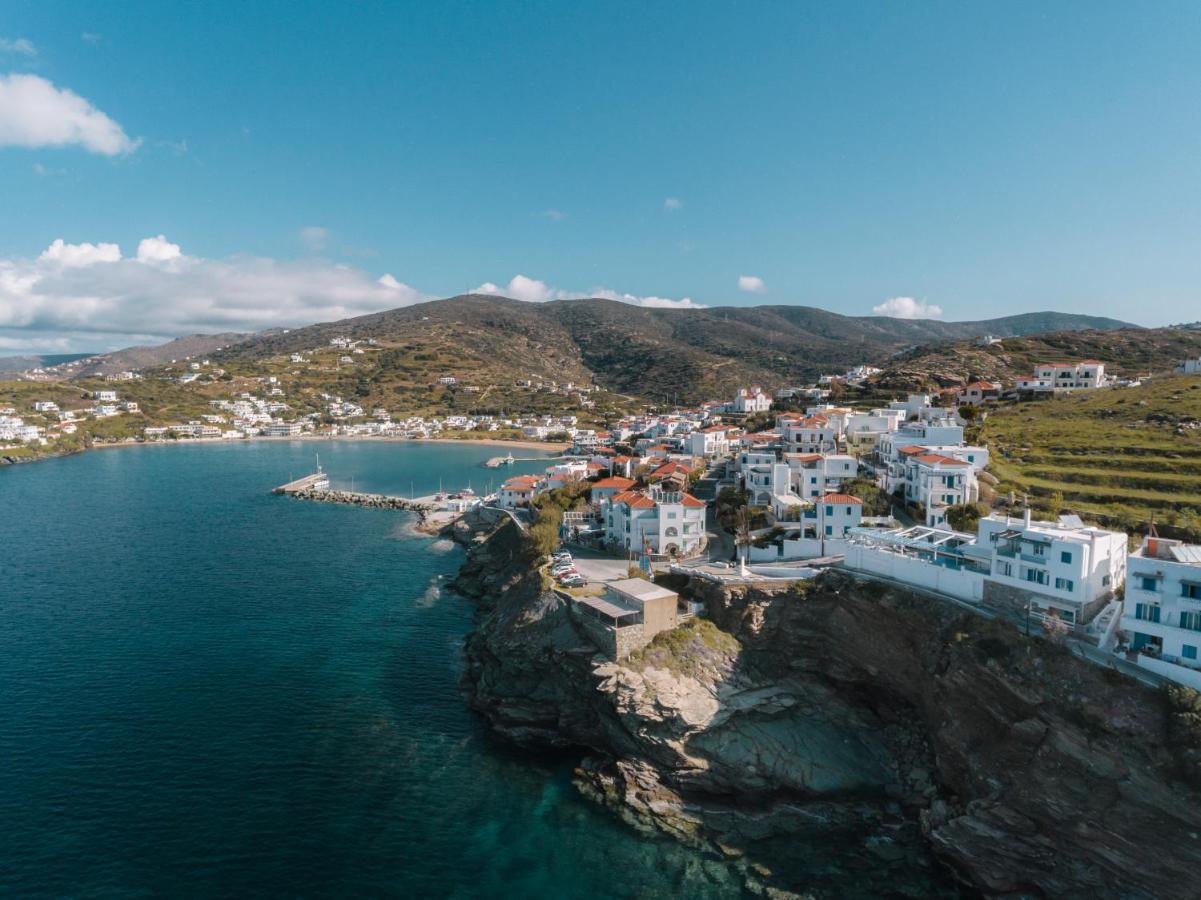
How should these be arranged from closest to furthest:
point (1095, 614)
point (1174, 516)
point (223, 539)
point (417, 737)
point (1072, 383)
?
1. point (1095, 614)
2. point (417, 737)
3. point (1174, 516)
4. point (223, 539)
5. point (1072, 383)

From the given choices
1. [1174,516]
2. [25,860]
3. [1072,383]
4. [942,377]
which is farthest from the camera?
[942,377]

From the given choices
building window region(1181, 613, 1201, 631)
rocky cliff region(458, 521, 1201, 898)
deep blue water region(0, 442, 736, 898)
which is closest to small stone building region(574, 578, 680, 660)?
rocky cliff region(458, 521, 1201, 898)

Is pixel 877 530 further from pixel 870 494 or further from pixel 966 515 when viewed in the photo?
pixel 870 494

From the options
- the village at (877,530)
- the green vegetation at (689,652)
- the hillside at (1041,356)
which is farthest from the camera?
the hillside at (1041,356)

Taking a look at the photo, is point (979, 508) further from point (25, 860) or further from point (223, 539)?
point (223, 539)

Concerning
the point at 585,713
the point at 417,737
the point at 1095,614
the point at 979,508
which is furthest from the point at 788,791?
the point at 979,508

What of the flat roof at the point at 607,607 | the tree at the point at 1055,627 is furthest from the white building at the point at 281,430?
the tree at the point at 1055,627

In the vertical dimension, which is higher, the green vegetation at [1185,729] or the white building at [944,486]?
the white building at [944,486]

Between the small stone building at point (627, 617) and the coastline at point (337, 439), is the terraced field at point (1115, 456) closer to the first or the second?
the small stone building at point (627, 617)
